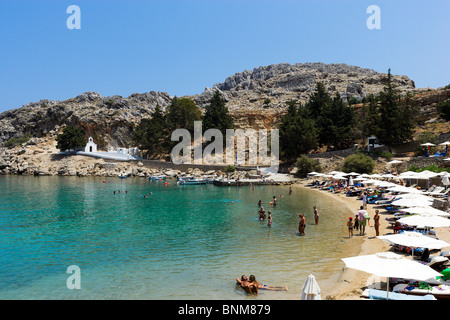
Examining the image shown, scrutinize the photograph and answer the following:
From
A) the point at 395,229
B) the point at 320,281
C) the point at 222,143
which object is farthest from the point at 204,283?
the point at 222,143

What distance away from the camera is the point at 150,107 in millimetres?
100938

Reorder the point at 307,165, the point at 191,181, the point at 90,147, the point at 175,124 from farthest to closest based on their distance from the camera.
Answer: the point at 90,147 → the point at 175,124 → the point at 191,181 → the point at 307,165

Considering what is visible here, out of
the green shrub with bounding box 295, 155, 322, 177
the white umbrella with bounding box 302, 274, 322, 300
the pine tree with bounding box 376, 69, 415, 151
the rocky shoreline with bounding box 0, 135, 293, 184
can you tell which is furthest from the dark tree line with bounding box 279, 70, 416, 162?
the white umbrella with bounding box 302, 274, 322, 300

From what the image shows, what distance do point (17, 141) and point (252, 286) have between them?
373ft

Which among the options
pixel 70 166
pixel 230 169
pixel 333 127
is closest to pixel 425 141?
pixel 333 127

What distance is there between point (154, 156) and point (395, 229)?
225 feet

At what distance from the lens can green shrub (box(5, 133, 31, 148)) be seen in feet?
331

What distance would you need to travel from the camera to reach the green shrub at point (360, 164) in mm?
43406

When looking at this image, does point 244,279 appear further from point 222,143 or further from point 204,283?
point 222,143

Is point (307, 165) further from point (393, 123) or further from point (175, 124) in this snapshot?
point (175, 124)

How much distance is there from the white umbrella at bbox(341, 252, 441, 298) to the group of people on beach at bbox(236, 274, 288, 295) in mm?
3222

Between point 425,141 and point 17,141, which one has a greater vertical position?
point 17,141

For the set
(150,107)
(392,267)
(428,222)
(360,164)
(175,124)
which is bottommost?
(392,267)
